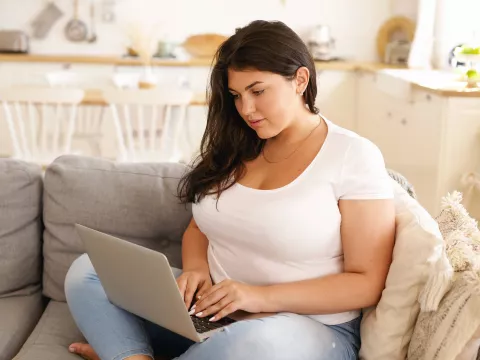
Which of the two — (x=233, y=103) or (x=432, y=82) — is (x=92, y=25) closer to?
(x=432, y=82)

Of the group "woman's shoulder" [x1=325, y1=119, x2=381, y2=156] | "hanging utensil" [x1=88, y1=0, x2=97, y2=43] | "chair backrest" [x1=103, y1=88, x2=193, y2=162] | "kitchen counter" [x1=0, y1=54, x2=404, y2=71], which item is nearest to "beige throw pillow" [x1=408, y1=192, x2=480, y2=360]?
"woman's shoulder" [x1=325, y1=119, x2=381, y2=156]

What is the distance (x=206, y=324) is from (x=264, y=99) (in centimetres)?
50

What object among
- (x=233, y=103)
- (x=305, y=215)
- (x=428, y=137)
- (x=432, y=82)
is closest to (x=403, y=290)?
(x=305, y=215)

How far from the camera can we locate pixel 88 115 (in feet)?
14.8

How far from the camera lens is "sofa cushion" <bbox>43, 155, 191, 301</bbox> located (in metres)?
→ 1.88

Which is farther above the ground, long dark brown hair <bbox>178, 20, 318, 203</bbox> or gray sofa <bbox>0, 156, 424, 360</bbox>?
long dark brown hair <bbox>178, 20, 318, 203</bbox>

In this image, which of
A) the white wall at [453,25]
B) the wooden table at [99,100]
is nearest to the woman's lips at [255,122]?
the wooden table at [99,100]

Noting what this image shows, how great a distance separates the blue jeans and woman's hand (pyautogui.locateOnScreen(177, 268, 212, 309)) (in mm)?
106

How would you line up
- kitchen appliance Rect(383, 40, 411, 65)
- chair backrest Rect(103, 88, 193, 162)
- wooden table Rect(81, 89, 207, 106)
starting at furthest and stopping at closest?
kitchen appliance Rect(383, 40, 411, 65)
wooden table Rect(81, 89, 207, 106)
chair backrest Rect(103, 88, 193, 162)

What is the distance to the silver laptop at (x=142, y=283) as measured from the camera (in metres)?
1.33

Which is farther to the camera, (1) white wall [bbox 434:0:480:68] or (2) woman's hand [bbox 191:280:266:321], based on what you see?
(1) white wall [bbox 434:0:480:68]

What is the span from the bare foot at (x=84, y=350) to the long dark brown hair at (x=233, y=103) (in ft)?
1.38

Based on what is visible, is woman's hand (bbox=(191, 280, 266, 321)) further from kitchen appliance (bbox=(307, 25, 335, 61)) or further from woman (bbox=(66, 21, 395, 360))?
kitchen appliance (bbox=(307, 25, 335, 61))

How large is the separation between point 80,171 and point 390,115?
2.41m
